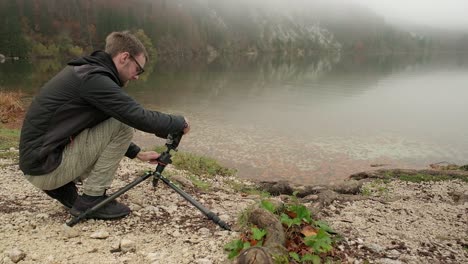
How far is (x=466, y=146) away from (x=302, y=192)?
1665 cm

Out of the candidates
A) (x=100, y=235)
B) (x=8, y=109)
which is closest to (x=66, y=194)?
(x=100, y=235)

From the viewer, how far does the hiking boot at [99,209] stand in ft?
18.0

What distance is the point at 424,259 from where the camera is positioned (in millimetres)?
5172

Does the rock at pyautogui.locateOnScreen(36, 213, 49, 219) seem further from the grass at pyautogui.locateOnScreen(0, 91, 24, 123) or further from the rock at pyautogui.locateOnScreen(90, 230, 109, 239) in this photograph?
the grass at pyautogui.locateOnScreen(0, 91, 24, 123)

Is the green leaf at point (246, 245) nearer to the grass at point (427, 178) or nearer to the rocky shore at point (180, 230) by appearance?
the rocky shore at point (180, 230)

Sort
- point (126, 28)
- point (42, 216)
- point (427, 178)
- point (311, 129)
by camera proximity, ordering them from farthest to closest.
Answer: point (126, 28)
point (311, 129)
point (427, 178)
point (42, 216)

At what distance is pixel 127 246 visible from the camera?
500 cm

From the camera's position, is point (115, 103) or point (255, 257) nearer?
point (255, 257)

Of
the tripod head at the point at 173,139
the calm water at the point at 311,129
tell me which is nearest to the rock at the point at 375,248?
the tripod head at the point at 173,139

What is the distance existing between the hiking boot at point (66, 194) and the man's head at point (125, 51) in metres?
1.97

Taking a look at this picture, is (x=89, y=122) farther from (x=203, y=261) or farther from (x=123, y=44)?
(x=203, y=261)

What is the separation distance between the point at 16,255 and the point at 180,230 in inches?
84.7

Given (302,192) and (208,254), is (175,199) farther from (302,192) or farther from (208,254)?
(302,192)

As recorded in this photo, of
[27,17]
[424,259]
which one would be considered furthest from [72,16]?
[424,259]
